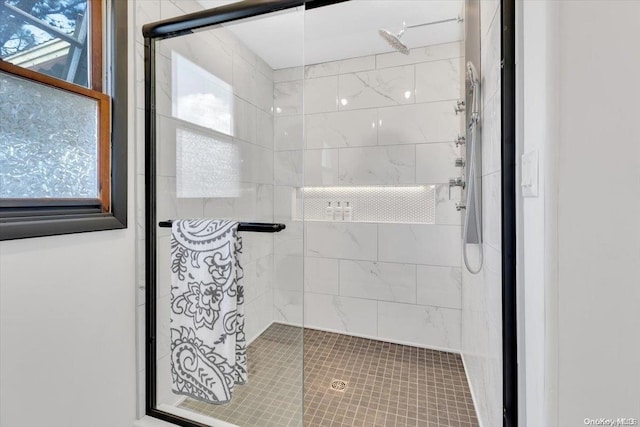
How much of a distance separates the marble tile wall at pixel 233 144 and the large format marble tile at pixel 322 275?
1.10 meters

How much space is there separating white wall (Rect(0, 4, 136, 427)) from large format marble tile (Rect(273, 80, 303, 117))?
0.81 meters

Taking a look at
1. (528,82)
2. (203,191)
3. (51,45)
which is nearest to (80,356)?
(203,191)

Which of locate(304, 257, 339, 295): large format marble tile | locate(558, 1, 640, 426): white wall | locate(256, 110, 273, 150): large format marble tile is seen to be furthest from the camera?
locate(304, 257, 339, 295): large format marble tile

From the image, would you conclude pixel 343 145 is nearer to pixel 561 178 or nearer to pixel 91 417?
pixel 561 178

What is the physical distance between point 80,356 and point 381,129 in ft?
7.62

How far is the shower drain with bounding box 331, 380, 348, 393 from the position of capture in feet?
5.75

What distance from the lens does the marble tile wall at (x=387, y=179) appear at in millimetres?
2246

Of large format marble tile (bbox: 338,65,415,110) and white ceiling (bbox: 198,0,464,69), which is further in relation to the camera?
large format marble tile (bbox: 338,65,415,110)

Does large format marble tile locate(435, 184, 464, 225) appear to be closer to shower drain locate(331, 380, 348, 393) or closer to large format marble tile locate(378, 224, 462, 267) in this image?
large format marble tile locate(378, 224, 462, 267)

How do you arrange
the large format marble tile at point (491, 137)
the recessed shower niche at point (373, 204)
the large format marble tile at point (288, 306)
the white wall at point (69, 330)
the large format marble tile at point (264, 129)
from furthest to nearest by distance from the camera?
1. the recessed shower niche at point (373, 204)
2. the large format marble tile at point (264, 129)
3. the large format marble tile at point (288, 306)
4. the large format marble tile at point (491, 137)
5. the white wall at point (69, 330)

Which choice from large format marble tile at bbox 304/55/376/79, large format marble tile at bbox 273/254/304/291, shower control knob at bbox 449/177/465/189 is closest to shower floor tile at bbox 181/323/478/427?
large format marble tile at bbox 273/254/304/291

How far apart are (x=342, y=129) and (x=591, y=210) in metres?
2.04

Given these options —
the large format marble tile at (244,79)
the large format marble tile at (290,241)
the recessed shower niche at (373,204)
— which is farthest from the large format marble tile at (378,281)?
the large format marble tile at (244,79)

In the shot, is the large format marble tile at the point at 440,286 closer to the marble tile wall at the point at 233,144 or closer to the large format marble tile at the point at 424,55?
the marble tile wall at the point at 233,144
